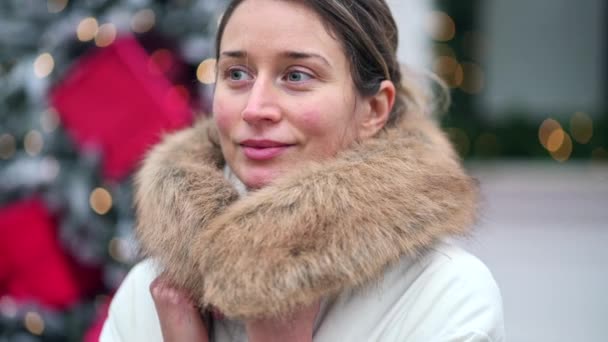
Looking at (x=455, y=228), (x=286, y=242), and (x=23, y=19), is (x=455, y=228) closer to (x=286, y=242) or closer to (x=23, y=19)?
(x=286, y=242)

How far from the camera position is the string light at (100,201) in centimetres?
301

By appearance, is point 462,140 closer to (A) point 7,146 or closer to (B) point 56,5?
(B) point 56,5

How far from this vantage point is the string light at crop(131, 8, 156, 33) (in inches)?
123

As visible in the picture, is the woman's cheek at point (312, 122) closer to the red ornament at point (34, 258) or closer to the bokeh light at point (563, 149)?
the red ornament at point (34, 258)

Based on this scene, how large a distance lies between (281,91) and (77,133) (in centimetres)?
164

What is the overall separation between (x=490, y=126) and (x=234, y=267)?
12.2 feet

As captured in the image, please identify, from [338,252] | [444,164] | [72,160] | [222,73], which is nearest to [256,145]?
[222,73]

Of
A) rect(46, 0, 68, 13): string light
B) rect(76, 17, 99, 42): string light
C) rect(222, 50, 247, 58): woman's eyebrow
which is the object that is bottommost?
rect(76, 17, 99, 42): string light

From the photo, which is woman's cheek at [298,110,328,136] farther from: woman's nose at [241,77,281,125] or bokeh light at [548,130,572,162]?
bokeh light at [548,130,572,162]

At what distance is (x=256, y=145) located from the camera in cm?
170

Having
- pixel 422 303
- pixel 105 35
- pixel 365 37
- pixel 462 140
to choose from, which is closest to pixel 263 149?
pixel 365 37

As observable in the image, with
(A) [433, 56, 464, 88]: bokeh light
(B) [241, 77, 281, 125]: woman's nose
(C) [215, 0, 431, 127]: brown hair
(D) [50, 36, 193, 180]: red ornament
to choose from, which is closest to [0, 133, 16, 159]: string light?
(D) [50, 36, 193, 180]: red ornament

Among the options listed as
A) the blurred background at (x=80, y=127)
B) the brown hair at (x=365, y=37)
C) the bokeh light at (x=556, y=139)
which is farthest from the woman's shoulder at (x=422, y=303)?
the bokeh light at (x=556, y=139)

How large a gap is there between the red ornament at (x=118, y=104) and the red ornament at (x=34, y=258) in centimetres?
35
